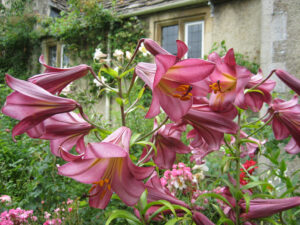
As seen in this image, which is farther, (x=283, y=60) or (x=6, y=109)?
(x=283, y=60)

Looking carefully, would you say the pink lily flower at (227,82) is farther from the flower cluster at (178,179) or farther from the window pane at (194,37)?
the window pane at (194,37)

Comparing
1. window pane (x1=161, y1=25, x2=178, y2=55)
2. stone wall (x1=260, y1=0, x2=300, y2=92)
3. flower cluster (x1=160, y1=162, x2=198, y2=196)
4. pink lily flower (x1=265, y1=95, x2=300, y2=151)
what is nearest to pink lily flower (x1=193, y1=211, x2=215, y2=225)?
pink lily flower (x1=265, y1=95, x2=300, y2=151)

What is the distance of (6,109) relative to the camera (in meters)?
0.45

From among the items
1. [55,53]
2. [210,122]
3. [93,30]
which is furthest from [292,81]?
[55,53]

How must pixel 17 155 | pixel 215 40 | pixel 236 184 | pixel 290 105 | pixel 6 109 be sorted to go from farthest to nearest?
pixel 215 40 < pixel 17 155 < pixel 236 184 < pixel 290 105 < pixel 6 109

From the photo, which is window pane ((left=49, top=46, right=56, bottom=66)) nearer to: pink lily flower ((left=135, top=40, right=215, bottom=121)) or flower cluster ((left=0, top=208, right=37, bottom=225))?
flower cluster ((left=0, top=208, right=37, bottom=225))

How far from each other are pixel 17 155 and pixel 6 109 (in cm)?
293

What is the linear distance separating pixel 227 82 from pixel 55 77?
16.3 inches

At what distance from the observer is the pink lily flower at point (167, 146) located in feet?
2.23

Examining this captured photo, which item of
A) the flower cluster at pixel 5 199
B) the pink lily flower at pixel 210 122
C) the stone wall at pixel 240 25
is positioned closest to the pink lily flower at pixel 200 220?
the pink lily flower at pixel 210 122

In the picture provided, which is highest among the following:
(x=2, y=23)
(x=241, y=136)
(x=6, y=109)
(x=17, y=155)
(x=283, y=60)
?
(x=2, y=23)

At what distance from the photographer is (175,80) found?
574 millimetres

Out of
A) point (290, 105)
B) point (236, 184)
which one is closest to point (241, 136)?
point (236, 184)

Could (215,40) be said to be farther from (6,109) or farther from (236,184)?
(6,109)
